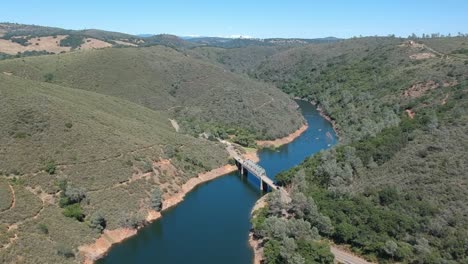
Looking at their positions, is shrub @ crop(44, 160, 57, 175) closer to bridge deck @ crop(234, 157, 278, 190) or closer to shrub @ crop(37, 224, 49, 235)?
shrub @ crop(37, 224, 49, 235)

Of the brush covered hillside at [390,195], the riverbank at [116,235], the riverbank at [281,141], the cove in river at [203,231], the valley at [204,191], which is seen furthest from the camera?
the riverbank at [281,141]

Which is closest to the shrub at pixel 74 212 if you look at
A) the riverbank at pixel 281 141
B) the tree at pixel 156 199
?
the tree at pixel 156 199

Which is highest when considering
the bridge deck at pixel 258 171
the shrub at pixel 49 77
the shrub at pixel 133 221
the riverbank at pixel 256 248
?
the shrub at pixel 49 77

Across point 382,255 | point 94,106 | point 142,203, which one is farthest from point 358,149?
point 94,106

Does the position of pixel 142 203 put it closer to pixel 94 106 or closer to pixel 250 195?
pixel 250 195

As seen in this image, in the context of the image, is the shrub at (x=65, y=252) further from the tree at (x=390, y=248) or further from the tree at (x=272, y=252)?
the tree at (x=390, y=248)

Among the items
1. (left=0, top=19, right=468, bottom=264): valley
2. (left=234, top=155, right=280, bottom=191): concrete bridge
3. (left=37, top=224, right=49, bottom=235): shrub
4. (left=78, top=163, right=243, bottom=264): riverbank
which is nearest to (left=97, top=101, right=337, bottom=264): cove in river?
(left=0, top=19, right=468, bottom=264): valley
